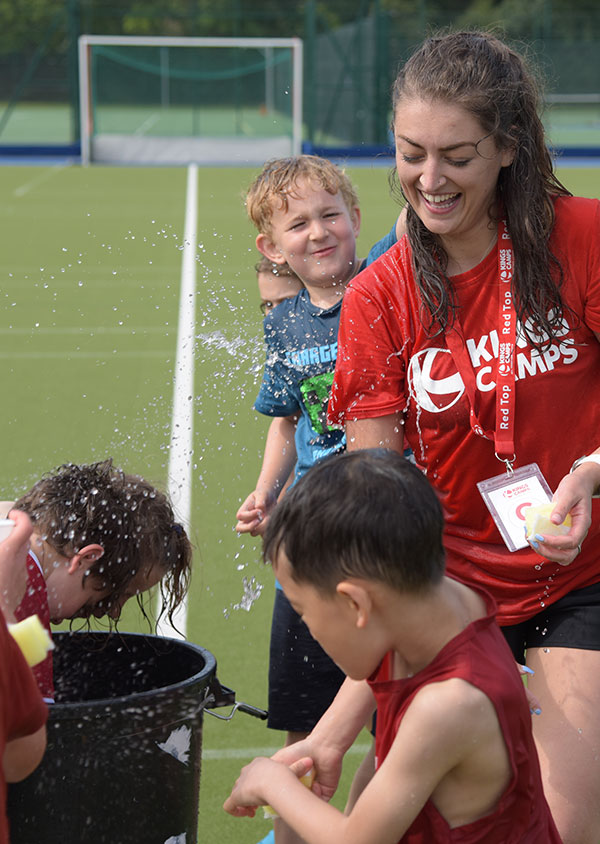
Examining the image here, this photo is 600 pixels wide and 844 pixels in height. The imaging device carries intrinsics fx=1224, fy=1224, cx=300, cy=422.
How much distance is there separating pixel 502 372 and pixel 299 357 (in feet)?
2.97

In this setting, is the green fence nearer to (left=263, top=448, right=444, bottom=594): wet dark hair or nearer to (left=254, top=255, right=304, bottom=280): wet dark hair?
(left=254, top=255, right=304, bottom=280): wet dark hair

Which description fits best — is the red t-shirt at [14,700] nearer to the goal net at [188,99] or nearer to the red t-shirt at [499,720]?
the red t-shirt at [499,720]

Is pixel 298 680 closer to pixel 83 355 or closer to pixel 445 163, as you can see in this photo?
pixel 445 163

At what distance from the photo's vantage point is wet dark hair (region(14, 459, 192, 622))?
Result: 10.1 ft

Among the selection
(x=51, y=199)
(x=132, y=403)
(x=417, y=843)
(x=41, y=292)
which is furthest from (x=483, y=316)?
(x=51, y=199)

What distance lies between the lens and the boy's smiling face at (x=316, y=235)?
12.0 feet

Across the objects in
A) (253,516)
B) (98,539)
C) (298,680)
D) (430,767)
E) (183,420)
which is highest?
(430,767)

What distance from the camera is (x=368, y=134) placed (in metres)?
28.4

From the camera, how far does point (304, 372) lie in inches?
137

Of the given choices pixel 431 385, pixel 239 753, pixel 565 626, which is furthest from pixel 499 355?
pixel 239 753

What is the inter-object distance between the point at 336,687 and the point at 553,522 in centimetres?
112

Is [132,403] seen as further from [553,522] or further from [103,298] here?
[553,522]

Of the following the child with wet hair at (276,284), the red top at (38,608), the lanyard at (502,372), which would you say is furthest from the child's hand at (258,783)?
the child with wet hair at (276,284)

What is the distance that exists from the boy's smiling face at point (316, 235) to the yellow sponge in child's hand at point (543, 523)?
1273mm
